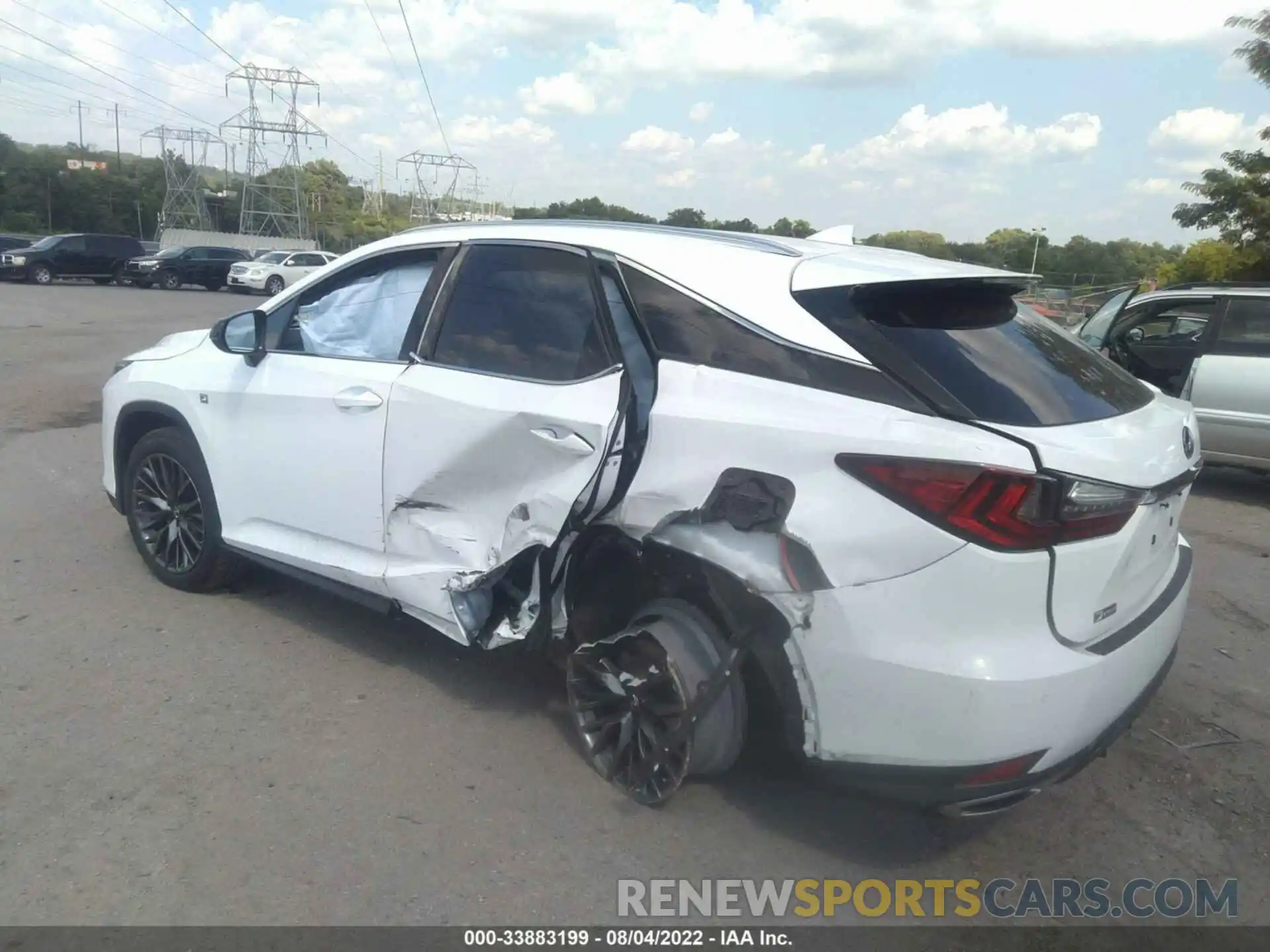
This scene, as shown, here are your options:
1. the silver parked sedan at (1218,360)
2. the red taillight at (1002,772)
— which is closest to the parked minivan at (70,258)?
the silver parked sedan at (1218,360)

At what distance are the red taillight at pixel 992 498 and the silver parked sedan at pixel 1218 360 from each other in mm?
6325

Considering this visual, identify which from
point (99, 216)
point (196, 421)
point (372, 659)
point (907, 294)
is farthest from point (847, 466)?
point (99, 216)

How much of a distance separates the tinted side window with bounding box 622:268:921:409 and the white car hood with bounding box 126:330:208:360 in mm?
2591

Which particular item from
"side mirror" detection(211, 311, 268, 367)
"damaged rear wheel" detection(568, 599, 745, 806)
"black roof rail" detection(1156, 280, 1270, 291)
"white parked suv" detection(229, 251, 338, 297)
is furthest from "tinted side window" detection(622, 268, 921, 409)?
"white parked suv" detection(229, 251, 338, 297)

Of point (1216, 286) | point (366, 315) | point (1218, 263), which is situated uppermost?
point (1218, 263)

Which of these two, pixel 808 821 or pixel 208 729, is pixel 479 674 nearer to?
pixel 208 729

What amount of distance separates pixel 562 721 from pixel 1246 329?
699 cm

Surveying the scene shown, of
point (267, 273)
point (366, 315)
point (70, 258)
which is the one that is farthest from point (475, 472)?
point (70, 258)

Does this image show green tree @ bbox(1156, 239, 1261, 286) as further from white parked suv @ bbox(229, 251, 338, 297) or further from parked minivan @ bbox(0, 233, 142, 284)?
parked minivan @ bbox(0, 233, 142, 284)

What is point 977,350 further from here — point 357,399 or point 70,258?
point 70,258

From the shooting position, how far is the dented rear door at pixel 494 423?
3416 millimetres

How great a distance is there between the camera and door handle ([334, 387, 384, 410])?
3975 millimetres

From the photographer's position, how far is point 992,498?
104 inches

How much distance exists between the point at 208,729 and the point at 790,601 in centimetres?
228
